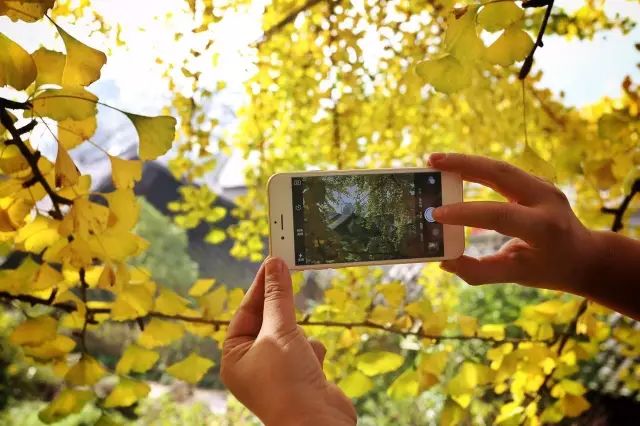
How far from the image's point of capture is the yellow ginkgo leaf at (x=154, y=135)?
1.18 feet

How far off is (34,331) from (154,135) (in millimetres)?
203

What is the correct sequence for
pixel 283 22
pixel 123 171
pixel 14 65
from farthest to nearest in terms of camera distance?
1. pixel 283 22
2. pixel 123 171
3. pixel 14 65

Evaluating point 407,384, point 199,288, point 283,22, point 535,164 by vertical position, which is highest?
point 283,22

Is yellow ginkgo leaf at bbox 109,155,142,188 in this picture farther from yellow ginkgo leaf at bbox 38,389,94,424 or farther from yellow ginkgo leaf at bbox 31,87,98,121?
yellow ginkgo leaf at bbox 38,389,94,424

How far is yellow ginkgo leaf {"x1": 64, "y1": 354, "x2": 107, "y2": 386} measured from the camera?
0.46 meters

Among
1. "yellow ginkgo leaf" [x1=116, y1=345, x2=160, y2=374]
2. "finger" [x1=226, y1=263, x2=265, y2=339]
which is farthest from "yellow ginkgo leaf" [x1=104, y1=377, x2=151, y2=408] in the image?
"finger" [x1=226, y1=263, x2=265, y2=339]

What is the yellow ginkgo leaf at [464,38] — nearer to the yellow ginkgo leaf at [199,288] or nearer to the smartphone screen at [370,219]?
the smartphone screen at [370,219]

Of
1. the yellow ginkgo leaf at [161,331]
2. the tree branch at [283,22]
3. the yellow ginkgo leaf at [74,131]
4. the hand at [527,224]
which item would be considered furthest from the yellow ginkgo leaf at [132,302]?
the tree branch at [283,22]

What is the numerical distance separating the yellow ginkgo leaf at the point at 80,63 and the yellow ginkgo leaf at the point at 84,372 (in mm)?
250

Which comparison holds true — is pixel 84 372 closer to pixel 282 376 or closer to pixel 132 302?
pixel 132 302

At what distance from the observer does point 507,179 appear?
432 mm

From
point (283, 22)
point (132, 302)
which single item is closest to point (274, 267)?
point (132, 302)

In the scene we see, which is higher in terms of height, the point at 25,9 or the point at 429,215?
the point at 25,9

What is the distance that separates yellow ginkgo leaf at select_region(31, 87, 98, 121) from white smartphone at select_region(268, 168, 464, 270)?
20 centimetres
